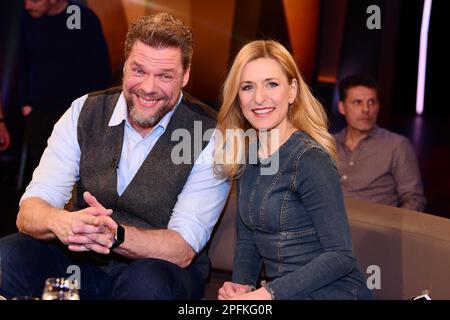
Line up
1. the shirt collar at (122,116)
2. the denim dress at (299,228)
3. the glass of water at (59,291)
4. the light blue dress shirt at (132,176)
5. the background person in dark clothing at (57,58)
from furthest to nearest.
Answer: the background person in dark clothing at (57,58), the shirt collar at (122,116), the light blue dress shirt at (132,176), the denim dress at (299,228), the glass of water at (59,291)

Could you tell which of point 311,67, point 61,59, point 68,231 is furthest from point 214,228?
point 311,67

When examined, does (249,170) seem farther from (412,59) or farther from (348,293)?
(412,59)

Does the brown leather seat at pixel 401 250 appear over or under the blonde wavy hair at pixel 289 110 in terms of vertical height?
under

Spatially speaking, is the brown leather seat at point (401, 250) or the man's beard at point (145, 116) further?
the man's beard at point (145, 116)

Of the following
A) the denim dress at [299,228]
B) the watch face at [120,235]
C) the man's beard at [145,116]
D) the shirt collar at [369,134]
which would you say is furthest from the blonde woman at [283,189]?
the shirt collar at [369,134]

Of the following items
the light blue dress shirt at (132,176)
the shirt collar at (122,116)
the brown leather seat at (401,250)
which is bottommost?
the brown leather seat at (401,250)

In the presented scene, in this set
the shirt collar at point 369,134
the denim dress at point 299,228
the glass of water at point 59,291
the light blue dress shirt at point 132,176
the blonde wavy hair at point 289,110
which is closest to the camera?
the glass of water at point 59,291

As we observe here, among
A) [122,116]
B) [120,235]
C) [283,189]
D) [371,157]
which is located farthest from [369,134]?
[120,235]

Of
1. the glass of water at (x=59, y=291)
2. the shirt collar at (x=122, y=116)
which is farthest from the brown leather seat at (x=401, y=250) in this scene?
the glass of water at (x=59, y=291)

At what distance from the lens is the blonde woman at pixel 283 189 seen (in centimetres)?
234

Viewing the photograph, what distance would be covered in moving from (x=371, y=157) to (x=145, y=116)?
1.65 meters

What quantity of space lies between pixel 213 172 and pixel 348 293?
2.07ft

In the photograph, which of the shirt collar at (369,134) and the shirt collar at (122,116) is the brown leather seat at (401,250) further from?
the shirt collar at (369,134)

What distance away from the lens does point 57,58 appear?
4.93 m
